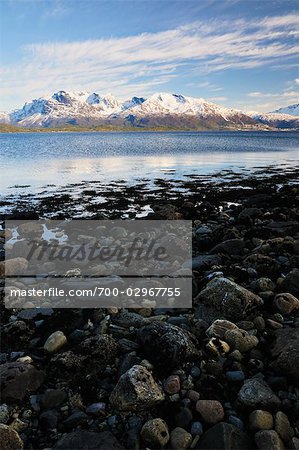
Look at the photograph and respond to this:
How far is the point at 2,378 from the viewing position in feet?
18.4

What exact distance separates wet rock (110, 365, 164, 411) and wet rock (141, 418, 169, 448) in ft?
1.08

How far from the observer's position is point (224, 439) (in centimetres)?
450

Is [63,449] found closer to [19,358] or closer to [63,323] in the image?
[19,358]

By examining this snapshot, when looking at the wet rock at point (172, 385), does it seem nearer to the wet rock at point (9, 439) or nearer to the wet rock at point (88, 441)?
the wet rock at point (88, 441)

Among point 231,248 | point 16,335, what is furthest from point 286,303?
point 16,335

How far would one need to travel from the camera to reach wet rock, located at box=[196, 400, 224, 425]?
4.93 metres

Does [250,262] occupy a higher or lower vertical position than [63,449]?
higher

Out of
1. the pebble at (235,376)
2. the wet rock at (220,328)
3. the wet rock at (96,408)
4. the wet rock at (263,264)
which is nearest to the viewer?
the wet rock at (96,408)

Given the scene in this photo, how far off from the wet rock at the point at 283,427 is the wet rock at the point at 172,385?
54.1 inches

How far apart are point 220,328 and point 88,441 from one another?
2.94m

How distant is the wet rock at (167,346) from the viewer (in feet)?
19.1

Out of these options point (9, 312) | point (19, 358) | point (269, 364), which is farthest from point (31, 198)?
point (269, 364)

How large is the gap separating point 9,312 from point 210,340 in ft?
14.5

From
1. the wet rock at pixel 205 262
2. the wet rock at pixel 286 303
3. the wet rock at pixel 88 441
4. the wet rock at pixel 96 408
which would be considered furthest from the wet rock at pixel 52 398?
the wet rock at pixel 205 262
